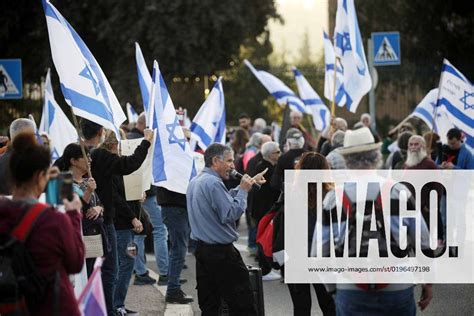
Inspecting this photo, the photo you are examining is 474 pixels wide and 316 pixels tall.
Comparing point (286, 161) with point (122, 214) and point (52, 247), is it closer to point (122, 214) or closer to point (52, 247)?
point (122, 214)

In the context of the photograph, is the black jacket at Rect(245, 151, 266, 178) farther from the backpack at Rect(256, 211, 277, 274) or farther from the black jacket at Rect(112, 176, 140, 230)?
the backpack at Rect(256, 211, 277, 274)

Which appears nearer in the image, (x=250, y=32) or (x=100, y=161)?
(x=100, y=161)

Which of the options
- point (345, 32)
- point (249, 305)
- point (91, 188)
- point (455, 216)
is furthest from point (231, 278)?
point (345, 32)

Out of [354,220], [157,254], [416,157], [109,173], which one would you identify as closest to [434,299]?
[416,157]

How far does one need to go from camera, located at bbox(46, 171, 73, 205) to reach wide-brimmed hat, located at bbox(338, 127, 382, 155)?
5.62 feet

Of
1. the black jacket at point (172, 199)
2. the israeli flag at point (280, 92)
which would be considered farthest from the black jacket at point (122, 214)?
the israeli flag at point (280, 92)

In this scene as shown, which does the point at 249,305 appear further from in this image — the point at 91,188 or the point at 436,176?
the point at 436,176

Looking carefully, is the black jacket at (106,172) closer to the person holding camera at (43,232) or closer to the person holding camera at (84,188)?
the person holding camera at (84,188)

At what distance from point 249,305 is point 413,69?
84.5 feet

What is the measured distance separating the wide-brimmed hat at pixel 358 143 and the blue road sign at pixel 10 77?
10.7 meters

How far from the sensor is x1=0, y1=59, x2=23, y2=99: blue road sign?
54.2 feet

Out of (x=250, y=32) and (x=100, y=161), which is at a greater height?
(x=250, y=32)

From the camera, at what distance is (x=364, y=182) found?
6254mm

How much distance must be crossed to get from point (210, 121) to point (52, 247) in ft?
27.5
